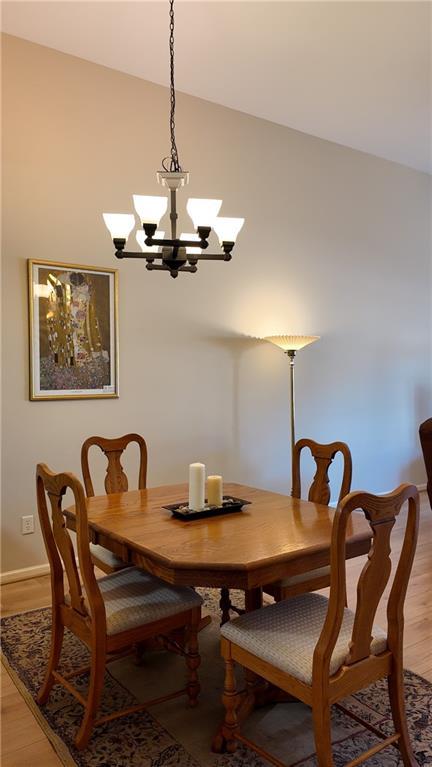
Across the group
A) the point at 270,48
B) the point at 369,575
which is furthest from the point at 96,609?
the point at 270,48

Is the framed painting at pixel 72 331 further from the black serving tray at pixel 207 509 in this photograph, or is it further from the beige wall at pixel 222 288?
the black serving tray at pixel 207 509

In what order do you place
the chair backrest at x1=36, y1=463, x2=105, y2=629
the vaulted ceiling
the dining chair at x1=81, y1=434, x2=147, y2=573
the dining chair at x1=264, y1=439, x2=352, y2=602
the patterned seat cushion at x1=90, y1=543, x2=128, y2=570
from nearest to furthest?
the chair backrest at x1=36, y1=463, x2=105, y2=629, the dining chair at x1=264, y1=439, x2=352, y2=602, the patterned seat cushion at x1=90, y1=543, x2=128, y2=570, the dining chair at x1=81, y1=434, x2=147, y2=573, the vaulted ceiling

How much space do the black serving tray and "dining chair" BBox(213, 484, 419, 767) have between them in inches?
17.5

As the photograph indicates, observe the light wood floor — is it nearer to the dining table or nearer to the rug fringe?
the rug fringe

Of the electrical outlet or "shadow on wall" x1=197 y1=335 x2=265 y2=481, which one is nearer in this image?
the electrical outlet

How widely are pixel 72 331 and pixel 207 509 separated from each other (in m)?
1.76

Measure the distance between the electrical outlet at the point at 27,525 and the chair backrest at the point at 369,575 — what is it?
2.33 m

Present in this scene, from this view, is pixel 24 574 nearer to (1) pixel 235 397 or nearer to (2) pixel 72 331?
(2) pixel 72 331

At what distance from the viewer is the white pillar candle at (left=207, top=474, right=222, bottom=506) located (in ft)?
7.54

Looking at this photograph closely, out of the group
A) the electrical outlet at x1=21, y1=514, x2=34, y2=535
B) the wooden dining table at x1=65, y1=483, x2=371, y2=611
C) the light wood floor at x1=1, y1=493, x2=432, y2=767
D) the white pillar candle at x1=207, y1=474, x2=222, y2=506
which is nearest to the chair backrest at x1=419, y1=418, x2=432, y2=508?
the light wood floor at x1=1, y1=493, x2=432, y2=767

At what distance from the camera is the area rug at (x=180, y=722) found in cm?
182

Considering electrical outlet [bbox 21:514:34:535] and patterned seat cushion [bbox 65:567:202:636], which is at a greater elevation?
patterned seat cushion [bbox 65:567:202:636]

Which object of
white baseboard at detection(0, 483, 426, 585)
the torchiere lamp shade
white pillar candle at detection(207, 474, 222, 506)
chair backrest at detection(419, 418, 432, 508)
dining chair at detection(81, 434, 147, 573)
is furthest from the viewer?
the torchiere lamp shade

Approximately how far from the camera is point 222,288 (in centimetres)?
423
